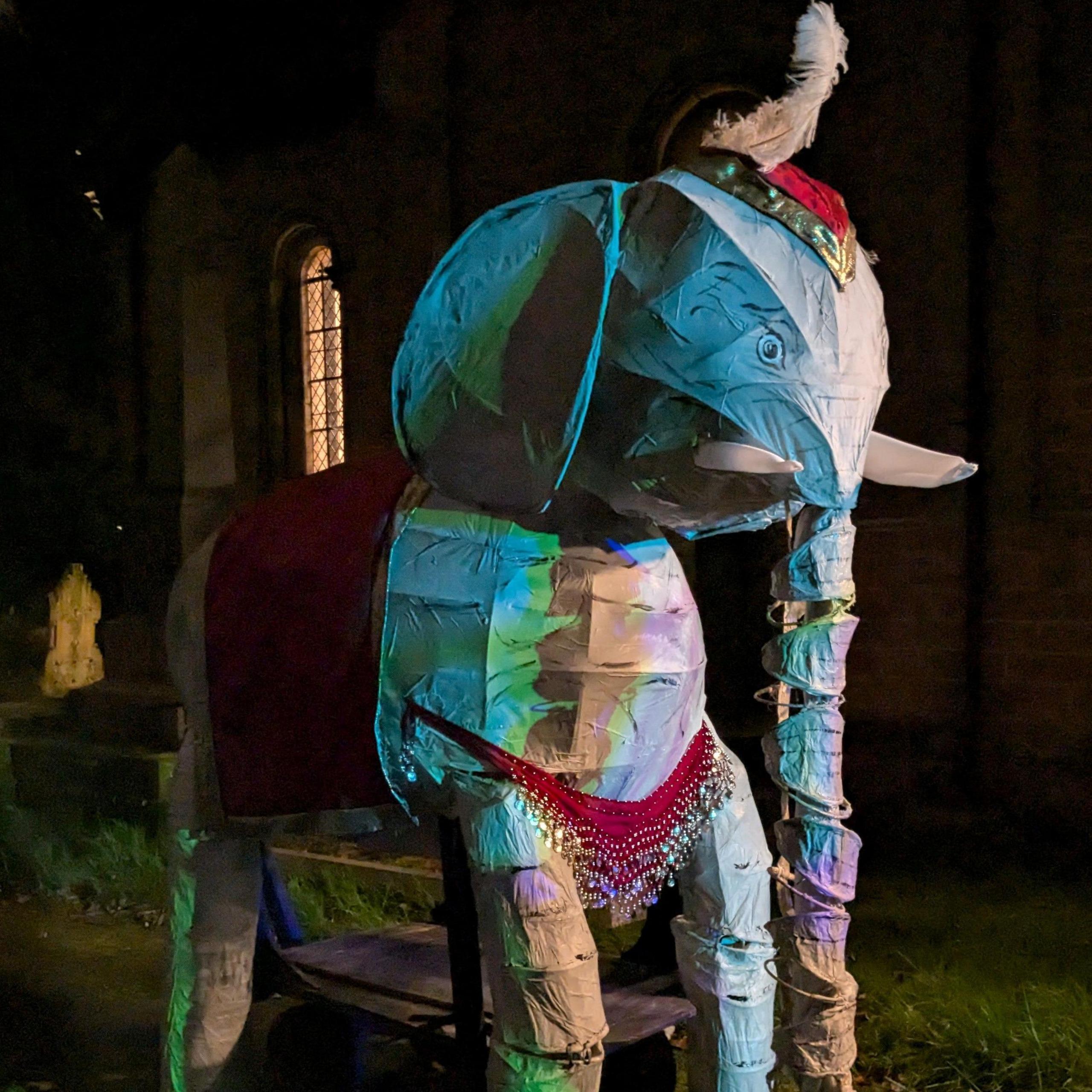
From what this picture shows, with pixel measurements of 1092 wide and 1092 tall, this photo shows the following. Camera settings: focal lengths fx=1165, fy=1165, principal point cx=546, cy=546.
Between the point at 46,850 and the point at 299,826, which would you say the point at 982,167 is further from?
the point at 46,850

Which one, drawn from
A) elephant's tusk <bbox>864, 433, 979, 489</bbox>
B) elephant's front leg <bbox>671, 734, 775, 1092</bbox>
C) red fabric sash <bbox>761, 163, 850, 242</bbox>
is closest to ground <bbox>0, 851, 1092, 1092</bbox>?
elephant's front leg <bbox>671, 734, 775, 1092</bbox>

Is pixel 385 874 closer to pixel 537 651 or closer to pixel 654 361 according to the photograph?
pixel 537 651

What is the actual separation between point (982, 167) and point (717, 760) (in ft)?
6.10

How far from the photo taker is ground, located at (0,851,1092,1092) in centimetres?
180

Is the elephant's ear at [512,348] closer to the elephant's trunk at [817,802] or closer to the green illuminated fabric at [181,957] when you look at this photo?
Answer: the elephant's trunk at [817,802]

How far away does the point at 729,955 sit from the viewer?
119 centimetres

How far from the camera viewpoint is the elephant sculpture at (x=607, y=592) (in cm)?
95

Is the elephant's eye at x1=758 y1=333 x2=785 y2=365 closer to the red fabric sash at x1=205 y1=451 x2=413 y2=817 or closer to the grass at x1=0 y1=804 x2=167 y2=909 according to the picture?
the red fabric sash at x1=205 y1=451 x2=413 y2=817

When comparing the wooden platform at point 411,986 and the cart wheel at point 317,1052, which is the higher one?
the wooden platform at point 411,986

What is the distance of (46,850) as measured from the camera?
2.28 m

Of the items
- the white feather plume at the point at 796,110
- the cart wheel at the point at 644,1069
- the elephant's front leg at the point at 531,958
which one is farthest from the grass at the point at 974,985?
the white feather plume at the point at 796,110

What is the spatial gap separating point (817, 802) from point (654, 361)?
1.35ft

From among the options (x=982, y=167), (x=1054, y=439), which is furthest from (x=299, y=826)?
(x=982, y=167)

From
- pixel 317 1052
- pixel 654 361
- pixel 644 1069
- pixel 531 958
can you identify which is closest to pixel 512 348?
pixel 654 361
